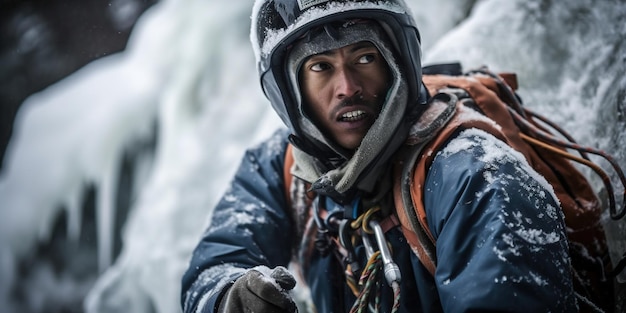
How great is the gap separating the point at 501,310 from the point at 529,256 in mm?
147

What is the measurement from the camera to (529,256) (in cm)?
108

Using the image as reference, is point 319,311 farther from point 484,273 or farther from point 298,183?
point 484,273

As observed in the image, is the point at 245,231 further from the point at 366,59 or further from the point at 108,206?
the point at 108,206

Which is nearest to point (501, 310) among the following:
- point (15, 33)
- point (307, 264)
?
point (307, 264)

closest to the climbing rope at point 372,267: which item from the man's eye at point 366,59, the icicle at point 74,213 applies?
the man's eye at point 366,59

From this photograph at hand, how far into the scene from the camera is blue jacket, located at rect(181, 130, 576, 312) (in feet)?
3.46

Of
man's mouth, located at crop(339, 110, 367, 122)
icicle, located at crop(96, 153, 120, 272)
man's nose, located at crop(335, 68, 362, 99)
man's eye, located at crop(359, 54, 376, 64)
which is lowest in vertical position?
icicle, located at crop(96, 153, 120, 272)

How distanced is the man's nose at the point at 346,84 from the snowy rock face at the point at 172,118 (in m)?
1.20

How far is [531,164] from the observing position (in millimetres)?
1496

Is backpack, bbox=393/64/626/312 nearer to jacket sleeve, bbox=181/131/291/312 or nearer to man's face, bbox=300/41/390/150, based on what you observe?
man's face, bbox=300/41/390/150

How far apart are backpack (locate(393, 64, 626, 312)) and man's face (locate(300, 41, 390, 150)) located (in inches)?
6.7

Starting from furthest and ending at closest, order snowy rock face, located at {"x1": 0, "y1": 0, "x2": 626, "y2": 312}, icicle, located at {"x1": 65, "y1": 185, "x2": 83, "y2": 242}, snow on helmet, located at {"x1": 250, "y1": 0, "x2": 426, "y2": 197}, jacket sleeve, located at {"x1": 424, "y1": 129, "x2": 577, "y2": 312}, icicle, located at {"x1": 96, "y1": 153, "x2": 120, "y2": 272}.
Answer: icicle, located at {"x1": 65, "y1": 185, "x2": 83, "y2": 242} < icicle, located at {"x1": 96, "y1": 153, "x2": 120, "y2": 272} < snowy rock face, located at {"x1": 0, "y1": 0, "x2": 626, "y2": 312} < snow on helmet, located at {"x1": 250, "y1": 0, "x2": 426, "y2": 197} < jacket sleeve, located at {"x1": 424, "y1": 129, "x2": 577, "y2": 312}

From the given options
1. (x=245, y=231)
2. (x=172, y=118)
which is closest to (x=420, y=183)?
(x=245, y=231)

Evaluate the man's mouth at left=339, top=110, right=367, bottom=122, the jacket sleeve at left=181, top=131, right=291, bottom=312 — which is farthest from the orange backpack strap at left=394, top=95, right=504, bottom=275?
the jacket sleeve at left=181, top=131, right=291, bottom=312
